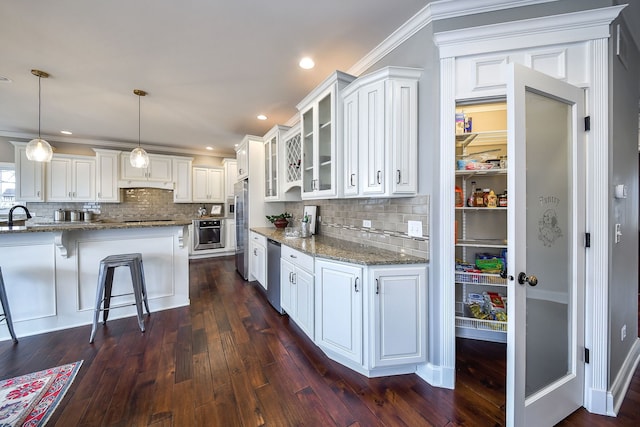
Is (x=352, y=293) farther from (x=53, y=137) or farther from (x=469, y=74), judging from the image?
(x=53, y=137)

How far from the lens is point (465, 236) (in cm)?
241

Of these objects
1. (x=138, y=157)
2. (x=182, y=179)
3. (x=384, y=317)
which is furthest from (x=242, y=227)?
(x=384, y=317)

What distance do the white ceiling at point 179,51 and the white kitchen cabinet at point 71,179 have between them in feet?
3.65

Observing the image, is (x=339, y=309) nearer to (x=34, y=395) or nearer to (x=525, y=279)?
(x=525, y=279)

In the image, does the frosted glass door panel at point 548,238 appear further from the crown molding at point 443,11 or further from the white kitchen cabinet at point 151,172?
the white kitchen cabinet at point 151,172

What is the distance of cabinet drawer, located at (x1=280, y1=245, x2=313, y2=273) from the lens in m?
2.13

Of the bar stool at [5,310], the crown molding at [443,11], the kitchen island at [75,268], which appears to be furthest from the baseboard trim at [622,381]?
the bar stool at [5,310]

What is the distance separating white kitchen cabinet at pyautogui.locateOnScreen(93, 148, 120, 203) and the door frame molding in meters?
6.26

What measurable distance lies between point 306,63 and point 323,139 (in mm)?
766

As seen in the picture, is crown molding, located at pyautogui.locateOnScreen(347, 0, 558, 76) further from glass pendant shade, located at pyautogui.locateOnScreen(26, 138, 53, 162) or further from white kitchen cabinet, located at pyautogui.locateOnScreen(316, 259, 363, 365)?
glass pendant shade, located at pyautogui.locateOnScreen(26, 138, 53, 162)

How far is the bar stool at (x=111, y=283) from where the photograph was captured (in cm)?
233

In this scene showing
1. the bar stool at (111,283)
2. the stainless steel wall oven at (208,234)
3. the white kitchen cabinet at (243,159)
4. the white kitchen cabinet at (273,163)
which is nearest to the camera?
the bar stool at (111,283)

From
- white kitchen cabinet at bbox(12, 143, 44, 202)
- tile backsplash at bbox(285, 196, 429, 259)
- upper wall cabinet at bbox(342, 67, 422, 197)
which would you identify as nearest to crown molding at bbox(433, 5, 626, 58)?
upper wall cabinet at bbox(342, 67, 422, 197)

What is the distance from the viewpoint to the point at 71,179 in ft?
15.8
